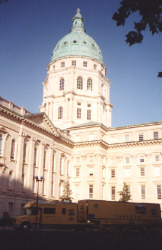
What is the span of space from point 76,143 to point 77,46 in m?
30.4

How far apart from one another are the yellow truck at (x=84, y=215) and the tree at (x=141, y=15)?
28056 mm

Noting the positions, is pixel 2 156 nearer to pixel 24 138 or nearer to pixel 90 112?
pixel 24 138

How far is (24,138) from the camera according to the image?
157 feet

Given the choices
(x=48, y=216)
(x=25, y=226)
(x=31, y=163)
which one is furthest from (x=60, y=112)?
(x=25, y=226)

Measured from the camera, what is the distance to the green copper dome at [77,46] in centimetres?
7950

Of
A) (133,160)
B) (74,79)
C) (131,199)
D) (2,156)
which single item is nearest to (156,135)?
(133,160)

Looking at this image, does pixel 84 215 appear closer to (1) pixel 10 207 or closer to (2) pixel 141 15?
(1) pixel 10 207

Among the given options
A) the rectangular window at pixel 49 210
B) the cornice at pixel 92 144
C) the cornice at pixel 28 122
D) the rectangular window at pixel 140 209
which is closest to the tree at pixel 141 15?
the rectangular window at pixel 49 210

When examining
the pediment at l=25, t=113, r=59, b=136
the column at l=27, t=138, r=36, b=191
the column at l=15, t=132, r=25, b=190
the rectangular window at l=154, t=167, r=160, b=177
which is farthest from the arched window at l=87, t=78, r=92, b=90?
the column at l=15, t=132, r=25, b=190

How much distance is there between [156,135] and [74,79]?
2567 cm

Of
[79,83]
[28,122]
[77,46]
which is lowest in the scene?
[28,122]

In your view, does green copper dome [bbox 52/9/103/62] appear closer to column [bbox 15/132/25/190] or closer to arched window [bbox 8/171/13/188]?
column [bbox 15/132/25/190]

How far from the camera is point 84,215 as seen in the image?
119 ft

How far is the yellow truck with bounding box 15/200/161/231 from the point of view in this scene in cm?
3491
